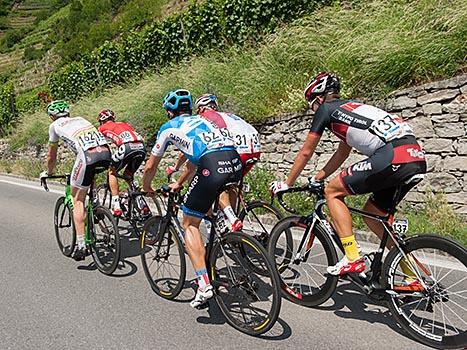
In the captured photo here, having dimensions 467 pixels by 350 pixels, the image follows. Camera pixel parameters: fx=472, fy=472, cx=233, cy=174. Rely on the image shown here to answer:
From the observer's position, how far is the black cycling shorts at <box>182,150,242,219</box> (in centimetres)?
423

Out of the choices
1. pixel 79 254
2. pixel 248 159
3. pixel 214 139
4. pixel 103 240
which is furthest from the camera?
pixel 79 254

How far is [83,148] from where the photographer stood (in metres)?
6.07

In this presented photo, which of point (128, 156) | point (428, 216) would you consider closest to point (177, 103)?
point (128, 156)

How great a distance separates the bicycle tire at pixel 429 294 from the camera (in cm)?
366

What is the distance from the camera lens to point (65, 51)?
44.1 meters

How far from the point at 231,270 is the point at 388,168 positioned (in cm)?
164

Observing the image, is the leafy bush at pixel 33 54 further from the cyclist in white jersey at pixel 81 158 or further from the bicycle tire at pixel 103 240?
the bicycle tire at pixel 103 240

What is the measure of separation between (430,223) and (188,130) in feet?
12.5

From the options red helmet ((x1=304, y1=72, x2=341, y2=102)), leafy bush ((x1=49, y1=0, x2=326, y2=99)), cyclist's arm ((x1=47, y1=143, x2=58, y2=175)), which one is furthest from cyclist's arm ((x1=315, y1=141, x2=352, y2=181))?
leafy bush ((x1=49, y1=0, x2=326, y2=99))

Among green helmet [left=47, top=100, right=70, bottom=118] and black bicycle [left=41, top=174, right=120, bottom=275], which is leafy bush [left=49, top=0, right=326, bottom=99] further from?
black bicycle [left=41, top=174, right=120, bottom=275]

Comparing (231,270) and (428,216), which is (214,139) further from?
(428,216)

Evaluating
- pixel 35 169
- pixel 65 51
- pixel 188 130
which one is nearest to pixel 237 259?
pixel 188 130

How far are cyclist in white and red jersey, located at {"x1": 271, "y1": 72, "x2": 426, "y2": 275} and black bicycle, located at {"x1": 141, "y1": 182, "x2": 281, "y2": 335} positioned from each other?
26.2 inches

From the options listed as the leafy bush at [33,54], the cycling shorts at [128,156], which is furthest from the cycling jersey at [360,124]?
the leafy bush at [33,54]
